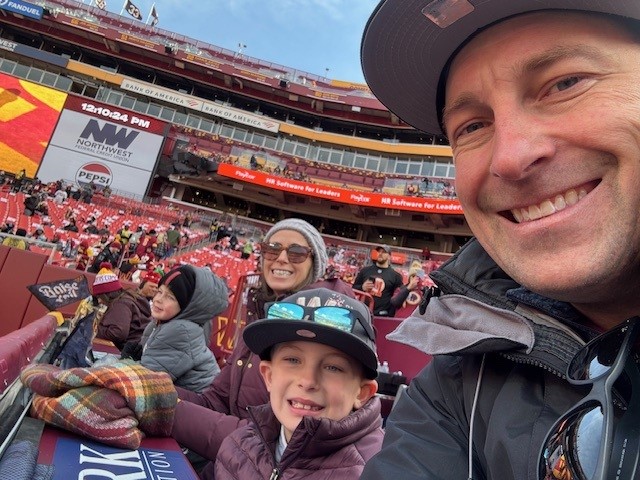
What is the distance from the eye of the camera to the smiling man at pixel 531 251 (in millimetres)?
767

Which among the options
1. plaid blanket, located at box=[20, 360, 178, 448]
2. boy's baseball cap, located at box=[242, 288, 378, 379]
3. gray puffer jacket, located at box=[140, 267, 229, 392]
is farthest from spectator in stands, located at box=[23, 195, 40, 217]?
boy's baseball cap, located at box=[242, 288, 378, 379]

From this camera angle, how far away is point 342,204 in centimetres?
3200

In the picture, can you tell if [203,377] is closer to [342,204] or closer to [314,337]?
[314,337]

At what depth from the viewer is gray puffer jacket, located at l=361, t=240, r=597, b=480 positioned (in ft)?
2.67

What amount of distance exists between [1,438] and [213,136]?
32.8m

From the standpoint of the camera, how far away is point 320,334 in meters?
1.59

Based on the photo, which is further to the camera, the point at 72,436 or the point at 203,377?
the point at 203,377

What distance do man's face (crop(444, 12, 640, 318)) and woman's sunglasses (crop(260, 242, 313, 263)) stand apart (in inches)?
71.2

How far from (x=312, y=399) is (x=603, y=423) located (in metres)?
1.16

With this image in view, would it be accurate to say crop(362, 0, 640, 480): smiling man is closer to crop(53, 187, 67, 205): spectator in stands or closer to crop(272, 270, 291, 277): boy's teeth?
crop(272, 270, 291, 277): boy's teeth

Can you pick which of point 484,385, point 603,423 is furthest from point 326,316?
point 603,423

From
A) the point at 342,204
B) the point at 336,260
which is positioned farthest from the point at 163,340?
the point at 342,204

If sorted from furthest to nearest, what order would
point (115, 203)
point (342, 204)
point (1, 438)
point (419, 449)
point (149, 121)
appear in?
point (342, 204)
point (149, 121)
point (115, 203)
point (1, 438)
point (419, 449)

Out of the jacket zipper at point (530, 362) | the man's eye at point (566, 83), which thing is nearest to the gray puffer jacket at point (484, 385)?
the jacket zipper at point (530, 362)
